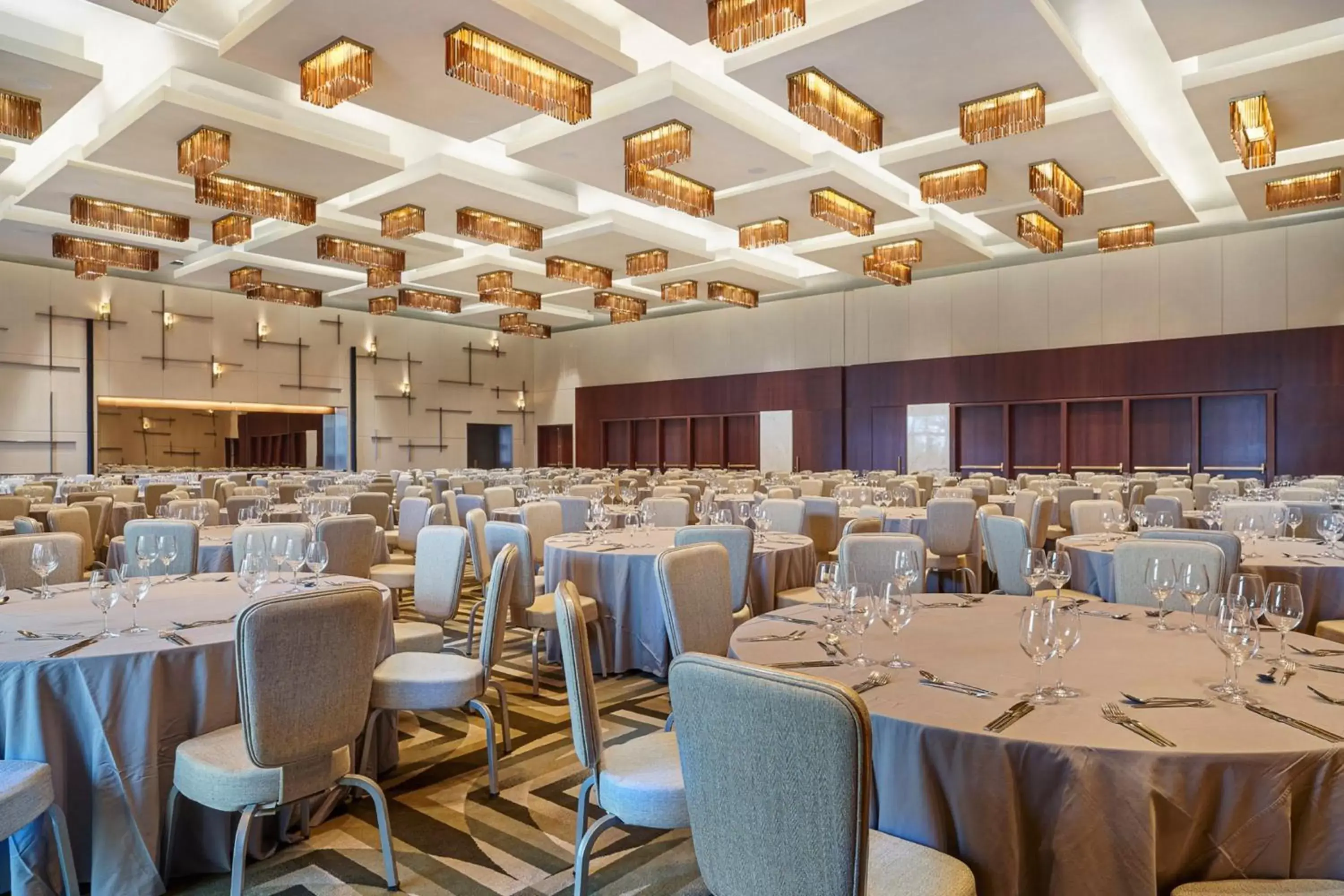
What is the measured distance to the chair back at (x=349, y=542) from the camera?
5543 mm

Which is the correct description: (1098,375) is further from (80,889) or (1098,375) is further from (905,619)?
(80,889)

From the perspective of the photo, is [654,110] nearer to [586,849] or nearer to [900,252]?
[900,252]

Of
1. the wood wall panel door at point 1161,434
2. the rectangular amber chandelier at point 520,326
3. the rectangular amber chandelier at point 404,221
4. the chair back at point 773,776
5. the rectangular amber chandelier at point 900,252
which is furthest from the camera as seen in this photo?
the rectangular amber chandelier at point 520,326

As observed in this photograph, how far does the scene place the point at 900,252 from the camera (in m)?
14.3

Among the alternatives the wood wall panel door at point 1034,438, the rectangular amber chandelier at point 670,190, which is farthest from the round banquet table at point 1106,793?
the wood wall panel door at point 1034,438

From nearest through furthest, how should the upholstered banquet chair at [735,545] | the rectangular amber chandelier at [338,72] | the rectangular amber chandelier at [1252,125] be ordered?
the upholstered banquet chair at [735,545] → the rectangular amber chandelier at [338,72] → the rectangular amber chandelier at [1252,125]

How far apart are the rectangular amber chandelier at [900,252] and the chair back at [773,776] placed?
13415 millimetres

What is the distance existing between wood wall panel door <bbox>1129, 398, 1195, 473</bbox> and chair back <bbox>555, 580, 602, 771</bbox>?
53.0 ft

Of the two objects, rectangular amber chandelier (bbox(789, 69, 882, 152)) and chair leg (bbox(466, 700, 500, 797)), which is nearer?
chair leg (bbox(466, 700, 500, 797))

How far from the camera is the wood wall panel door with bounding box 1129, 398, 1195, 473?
15.9m

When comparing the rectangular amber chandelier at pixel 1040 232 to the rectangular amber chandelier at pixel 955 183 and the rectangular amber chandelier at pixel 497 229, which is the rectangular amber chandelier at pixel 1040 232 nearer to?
the rectangular amber chandelier at pixel 955 183

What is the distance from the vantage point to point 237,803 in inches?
104

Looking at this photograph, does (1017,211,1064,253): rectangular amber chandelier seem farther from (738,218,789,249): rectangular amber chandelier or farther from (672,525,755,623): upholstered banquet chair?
(672,525,755,623): upholstered banquet chair

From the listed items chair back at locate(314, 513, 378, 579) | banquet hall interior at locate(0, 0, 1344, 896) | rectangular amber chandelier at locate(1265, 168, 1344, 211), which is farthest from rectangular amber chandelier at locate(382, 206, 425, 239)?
rectangular amber chandelier at locate(1265, 168, 1344, 211)
